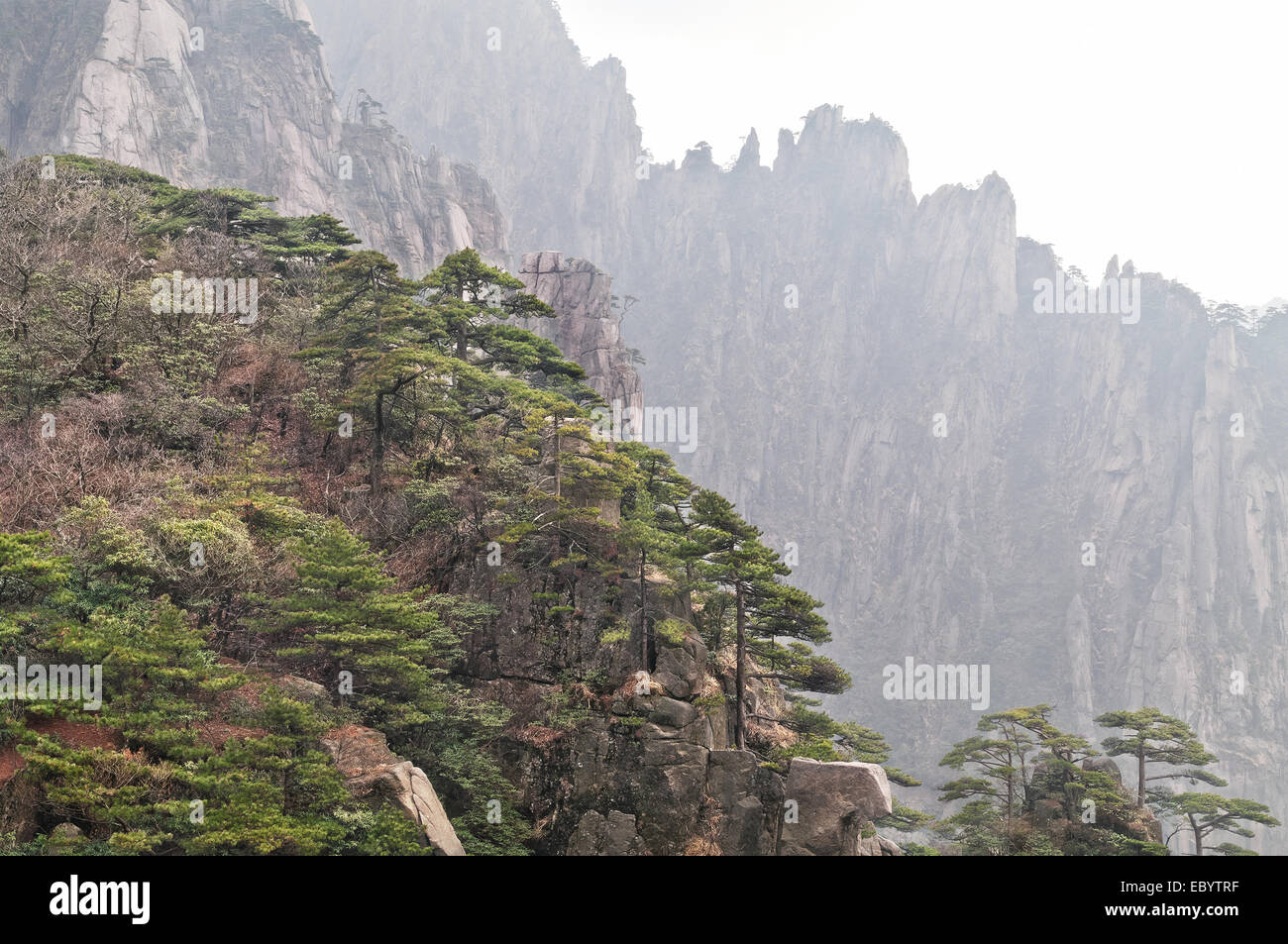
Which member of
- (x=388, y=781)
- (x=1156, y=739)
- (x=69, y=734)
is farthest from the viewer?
(x=1156, y=739)

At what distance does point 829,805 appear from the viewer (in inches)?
A: 674

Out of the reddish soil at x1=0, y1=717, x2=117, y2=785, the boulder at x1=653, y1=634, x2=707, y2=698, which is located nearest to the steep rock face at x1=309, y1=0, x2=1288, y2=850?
the boulder at x1=653, y1=634, x2=707, y2=698

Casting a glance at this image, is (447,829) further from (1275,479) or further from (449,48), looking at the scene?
(449,48)

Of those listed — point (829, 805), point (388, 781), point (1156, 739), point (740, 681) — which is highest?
Result: point (740, 681)

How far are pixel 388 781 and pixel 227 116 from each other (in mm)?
65572

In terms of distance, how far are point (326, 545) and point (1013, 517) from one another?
285 feet

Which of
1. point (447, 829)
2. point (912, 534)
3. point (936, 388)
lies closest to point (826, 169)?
point (936, 388)

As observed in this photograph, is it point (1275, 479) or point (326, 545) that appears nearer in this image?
point (326, 545)

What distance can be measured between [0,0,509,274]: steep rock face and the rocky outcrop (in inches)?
Answer: 1984

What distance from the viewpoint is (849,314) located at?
336 ft

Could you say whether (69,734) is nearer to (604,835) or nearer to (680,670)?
(604,835)

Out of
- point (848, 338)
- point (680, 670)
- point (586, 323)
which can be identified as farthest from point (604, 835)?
point (848, 338)

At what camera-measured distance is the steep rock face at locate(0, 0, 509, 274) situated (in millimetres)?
53219

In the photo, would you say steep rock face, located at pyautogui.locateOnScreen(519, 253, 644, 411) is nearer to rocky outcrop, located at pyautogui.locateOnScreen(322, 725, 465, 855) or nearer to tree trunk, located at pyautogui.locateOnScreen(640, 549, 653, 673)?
tree trunk, located at pyautogui.locateOnScreen(640, 549, 653, 673)
